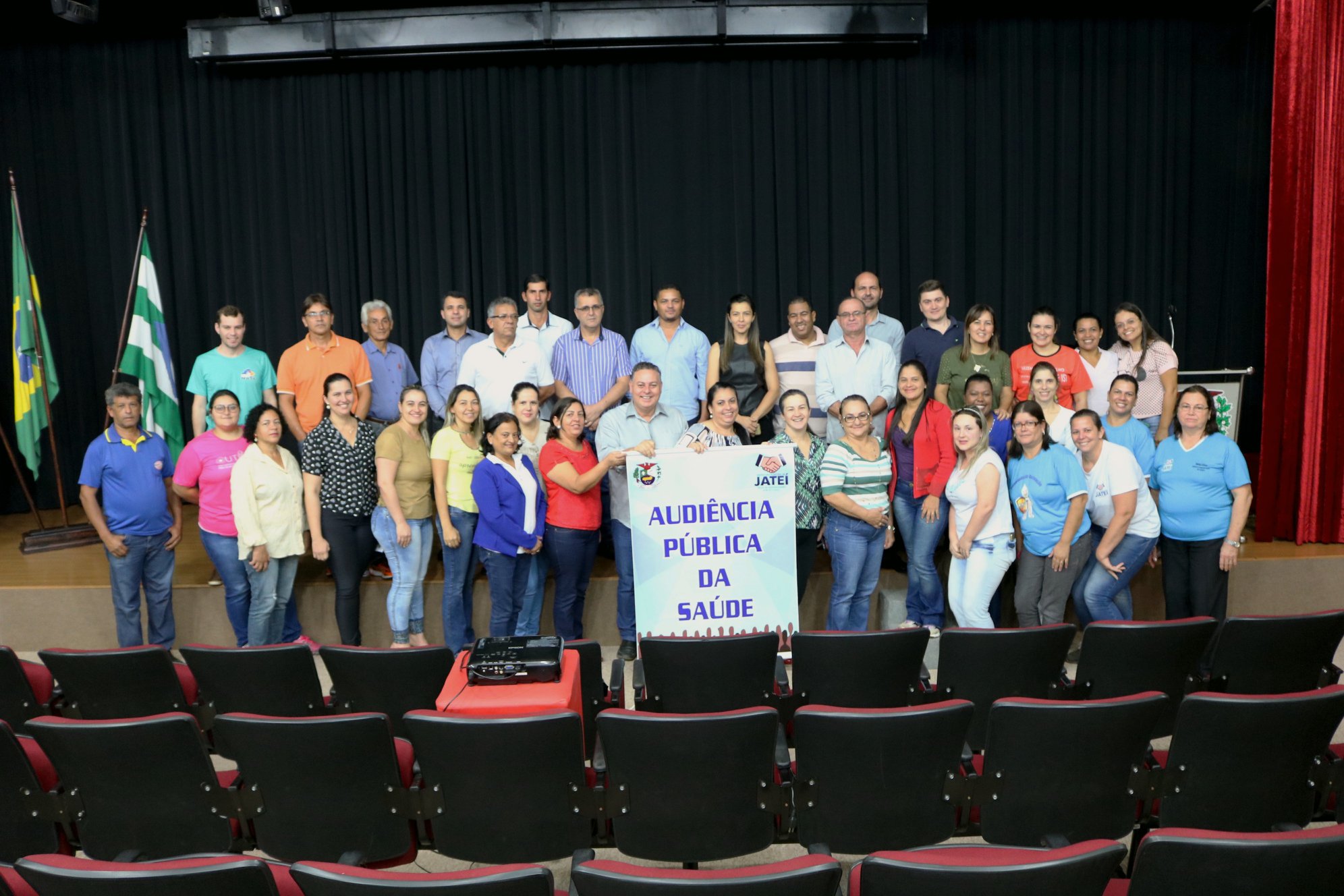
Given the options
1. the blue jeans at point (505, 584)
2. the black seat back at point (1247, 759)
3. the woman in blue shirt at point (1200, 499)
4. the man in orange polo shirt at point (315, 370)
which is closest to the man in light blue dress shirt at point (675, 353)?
the blue jeans at point (505, 584)

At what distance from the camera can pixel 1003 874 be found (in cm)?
200

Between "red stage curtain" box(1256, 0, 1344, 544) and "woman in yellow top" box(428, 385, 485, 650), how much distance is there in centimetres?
483

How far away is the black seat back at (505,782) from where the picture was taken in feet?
8.97

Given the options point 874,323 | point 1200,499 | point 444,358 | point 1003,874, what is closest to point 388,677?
point 1003,874

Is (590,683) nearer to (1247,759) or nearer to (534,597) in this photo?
(534,597)

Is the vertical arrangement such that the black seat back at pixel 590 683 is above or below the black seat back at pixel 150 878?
below

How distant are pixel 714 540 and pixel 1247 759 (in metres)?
2.66

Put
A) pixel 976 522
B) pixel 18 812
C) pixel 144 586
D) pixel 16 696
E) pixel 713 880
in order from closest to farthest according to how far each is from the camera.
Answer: pixel 713 880, pixel 18 812, pixel 16 696, pixel 976 522, pixel 144 586

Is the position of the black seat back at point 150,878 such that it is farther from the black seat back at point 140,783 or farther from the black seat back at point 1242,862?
the black seat back at point 1242,862

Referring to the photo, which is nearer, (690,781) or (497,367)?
(690,781)

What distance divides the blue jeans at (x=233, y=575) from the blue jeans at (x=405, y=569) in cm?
71

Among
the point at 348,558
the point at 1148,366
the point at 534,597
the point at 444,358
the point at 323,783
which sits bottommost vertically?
the point at 534,597

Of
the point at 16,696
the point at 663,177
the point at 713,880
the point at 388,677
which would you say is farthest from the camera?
the point at 663,177

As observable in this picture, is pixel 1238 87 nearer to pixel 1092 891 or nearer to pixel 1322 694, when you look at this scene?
pixel 1322 694
